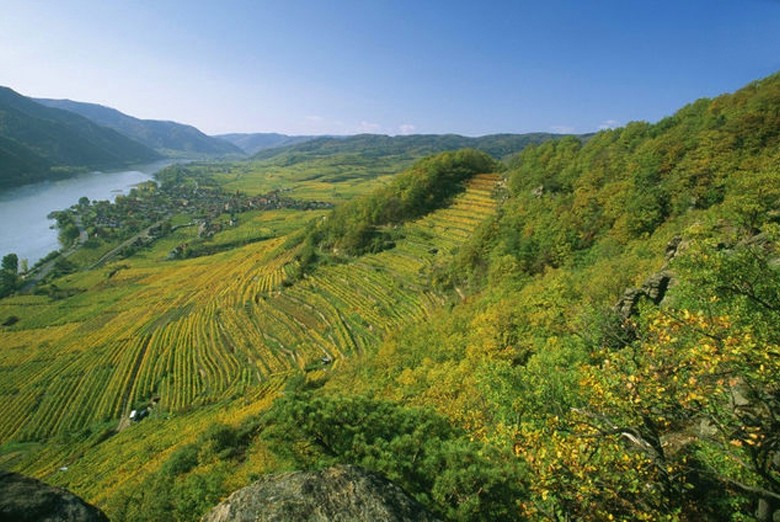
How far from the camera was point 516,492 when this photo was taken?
34.8 ft

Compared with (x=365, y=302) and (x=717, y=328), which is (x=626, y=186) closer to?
(x=365, y=302)

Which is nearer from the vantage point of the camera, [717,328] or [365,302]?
[717,328]

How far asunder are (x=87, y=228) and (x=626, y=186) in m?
199

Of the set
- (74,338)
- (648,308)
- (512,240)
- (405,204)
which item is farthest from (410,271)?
(74,338)

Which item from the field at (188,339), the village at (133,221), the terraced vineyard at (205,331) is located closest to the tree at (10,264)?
the field at (188,339)

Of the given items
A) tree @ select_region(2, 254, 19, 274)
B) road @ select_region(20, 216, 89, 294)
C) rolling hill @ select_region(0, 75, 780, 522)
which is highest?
rolling hill @ select_region(0, 75, 780, 522)

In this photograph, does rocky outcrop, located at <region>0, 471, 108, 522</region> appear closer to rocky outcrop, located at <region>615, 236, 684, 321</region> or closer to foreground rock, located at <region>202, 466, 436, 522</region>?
foreground rock, located at <region>202, 466, 436, 522</region>

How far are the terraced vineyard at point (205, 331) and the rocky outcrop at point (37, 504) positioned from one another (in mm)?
44816

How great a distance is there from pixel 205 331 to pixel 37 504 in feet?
232

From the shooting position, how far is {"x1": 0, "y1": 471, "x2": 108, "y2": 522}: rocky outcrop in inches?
264

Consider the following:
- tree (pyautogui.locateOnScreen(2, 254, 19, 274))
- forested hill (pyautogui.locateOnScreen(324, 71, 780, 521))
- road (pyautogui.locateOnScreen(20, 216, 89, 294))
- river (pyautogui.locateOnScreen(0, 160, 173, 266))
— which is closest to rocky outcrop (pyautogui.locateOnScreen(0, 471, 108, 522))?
forested hill (pyautogui.locateOnScreen(324, 71, 780, 521))

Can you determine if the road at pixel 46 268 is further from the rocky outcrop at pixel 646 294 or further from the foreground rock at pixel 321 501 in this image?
the rocky outcrop at pixel 646 294

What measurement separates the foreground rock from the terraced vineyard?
46198mm

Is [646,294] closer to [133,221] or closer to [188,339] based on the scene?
[188,339]
